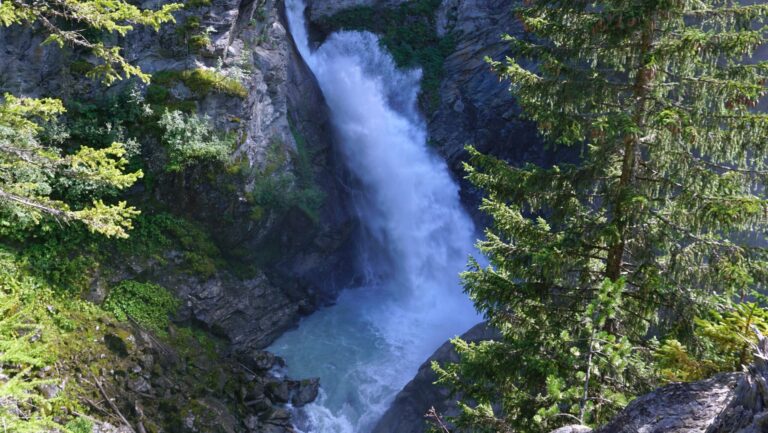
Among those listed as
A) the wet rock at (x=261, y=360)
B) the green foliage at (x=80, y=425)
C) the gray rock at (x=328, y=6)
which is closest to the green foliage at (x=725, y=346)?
the green foliage at (x=80, y=425)

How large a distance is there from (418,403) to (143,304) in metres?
7.61

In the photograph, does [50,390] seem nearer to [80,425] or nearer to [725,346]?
[80,425]

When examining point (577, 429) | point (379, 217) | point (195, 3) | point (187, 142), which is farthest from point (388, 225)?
point (577, 429)

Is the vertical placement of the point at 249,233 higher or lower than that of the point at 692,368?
higher

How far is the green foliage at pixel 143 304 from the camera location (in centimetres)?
1164

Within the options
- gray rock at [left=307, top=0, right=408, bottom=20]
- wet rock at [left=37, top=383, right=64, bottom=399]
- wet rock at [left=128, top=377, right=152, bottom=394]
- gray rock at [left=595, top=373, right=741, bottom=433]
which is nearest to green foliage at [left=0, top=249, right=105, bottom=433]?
wet rock at [left=37, top=383, right=64, bottom=399]

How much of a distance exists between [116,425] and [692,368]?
32.5 feet

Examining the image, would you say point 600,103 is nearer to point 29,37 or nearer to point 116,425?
point 116,425

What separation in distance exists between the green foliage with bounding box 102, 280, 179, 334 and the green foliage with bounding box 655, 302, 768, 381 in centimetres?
1135

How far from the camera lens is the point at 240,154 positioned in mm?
15172

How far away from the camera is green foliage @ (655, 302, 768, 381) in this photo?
379cm

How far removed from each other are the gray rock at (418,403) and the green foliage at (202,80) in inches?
393

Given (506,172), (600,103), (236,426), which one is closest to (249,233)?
(236,426)

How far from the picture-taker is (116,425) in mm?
9422
